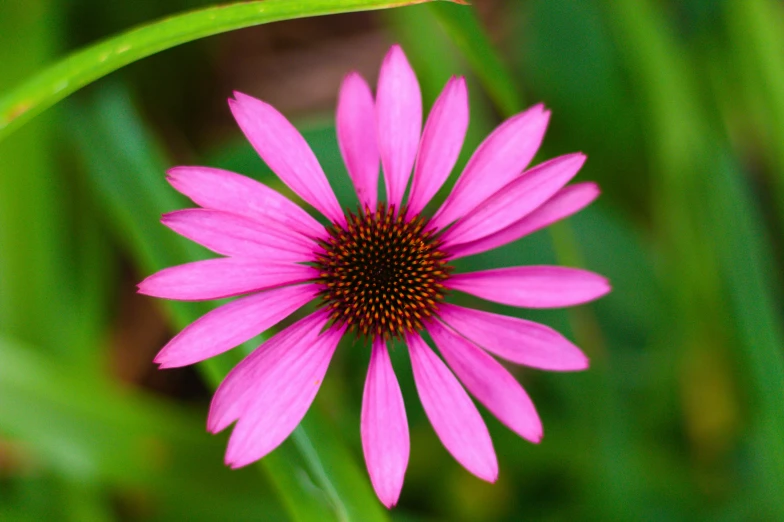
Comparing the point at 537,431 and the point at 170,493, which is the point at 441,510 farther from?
the point at 537,431

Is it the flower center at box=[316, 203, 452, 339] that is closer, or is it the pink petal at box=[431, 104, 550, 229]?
the pink petal at box=[431, 104, 550, 229]

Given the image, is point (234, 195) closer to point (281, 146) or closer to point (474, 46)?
point (281, 146)

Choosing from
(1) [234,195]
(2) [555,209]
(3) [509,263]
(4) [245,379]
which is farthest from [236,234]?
(3) [509,263]

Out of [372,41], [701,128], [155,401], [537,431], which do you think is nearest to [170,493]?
[155,401]

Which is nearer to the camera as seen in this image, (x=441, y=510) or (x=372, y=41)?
(x=441, y=510)

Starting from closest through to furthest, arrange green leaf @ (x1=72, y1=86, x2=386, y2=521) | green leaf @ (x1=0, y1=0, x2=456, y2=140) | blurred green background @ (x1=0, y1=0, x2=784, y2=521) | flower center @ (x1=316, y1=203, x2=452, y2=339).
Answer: green leaf @ (x1=0, y1=0, x2=456, y2=140)
green leaf @ (x1=72, y1=86, x2=386, y2=521)
flower center @ (x1=316, y1=203, x2=452, y2=339)
blurred green background @ (x1=0, y1=0, x2=784, y2=521)

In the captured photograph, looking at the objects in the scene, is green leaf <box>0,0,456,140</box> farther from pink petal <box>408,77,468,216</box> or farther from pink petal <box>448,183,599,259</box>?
pink petal <box>448,183,599,259</box>

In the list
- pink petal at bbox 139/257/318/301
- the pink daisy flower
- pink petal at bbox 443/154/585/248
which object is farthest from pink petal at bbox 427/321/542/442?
pink petal at bbox 139/257/318/301

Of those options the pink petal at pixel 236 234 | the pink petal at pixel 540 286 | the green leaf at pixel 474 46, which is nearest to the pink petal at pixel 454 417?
the pink petal at pixel 540 286
